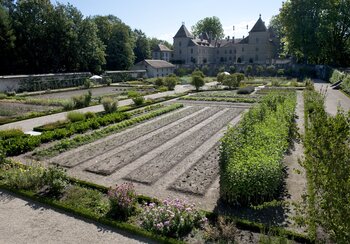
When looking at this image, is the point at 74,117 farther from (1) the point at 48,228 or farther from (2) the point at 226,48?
(2) the point at 226,48

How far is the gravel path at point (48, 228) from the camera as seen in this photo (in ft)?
21.6

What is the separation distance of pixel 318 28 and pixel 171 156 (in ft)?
165

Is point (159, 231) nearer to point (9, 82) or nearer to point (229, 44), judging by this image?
point (9, 82)

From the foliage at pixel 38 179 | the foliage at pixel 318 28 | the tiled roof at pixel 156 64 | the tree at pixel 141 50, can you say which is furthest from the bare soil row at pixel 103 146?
the tree at pixel 141 50

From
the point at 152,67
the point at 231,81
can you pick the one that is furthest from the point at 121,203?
the point at 152,67

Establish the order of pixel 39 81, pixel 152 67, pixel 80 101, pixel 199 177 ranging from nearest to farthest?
pixel 199 177
pixel 80 101
pixel 39 81
pixel 152 67

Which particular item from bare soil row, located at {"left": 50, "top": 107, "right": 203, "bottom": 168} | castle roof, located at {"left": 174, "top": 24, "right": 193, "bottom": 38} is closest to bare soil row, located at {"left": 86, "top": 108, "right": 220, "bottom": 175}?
bare soil row, located at {"left": 50, "top": 107, "right": 203, "bottom": 168}

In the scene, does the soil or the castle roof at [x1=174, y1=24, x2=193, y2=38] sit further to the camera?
the castle roof at [x1=174, y1=24, x2=193, y2=38]

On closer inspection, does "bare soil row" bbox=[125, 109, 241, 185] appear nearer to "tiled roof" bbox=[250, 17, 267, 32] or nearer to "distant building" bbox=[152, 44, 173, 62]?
"tiled roof" bbox=[250, 17, 267, 32]

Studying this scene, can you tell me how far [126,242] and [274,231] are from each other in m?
3.25

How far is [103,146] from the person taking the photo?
44.7 feet

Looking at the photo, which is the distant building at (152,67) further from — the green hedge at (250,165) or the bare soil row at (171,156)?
the green hedge at (250,165)

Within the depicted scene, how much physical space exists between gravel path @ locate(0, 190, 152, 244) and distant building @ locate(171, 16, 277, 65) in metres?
73.4

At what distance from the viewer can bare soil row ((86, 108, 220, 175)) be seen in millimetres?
10883
